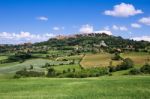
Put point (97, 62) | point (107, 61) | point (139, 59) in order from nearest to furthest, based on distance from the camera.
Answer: point (139, 59) < point (107, 61) < point (97, 62)

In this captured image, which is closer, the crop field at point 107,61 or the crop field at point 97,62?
the crop field at point 107,61

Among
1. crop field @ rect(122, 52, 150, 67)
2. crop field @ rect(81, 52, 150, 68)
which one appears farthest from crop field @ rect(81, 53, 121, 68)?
crop field @ rect(122, 52, 150, 67)

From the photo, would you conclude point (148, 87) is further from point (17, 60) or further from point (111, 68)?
point (17, 60)

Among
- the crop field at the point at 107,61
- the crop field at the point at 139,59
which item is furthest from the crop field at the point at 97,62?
the crop field at the point at 139,59

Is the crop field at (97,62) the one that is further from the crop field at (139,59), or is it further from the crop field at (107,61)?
the crop field at (139,59)

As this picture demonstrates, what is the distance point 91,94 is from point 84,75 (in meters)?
36.9

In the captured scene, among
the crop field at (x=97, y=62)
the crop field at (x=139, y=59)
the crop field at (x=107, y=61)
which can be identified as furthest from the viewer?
the crop field at (x=97, y=62)

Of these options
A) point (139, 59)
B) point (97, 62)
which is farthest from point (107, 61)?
point (139, 59)

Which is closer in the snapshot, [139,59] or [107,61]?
[139,59]

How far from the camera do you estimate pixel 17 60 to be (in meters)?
140

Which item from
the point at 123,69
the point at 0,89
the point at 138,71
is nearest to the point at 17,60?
the point at 123,69

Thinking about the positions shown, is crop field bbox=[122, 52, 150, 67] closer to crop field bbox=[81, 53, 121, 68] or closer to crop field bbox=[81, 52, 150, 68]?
crop field bbox=[81, 52, 150, 68]

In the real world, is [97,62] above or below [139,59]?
below

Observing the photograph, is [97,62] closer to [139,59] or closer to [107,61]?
[107,61]
